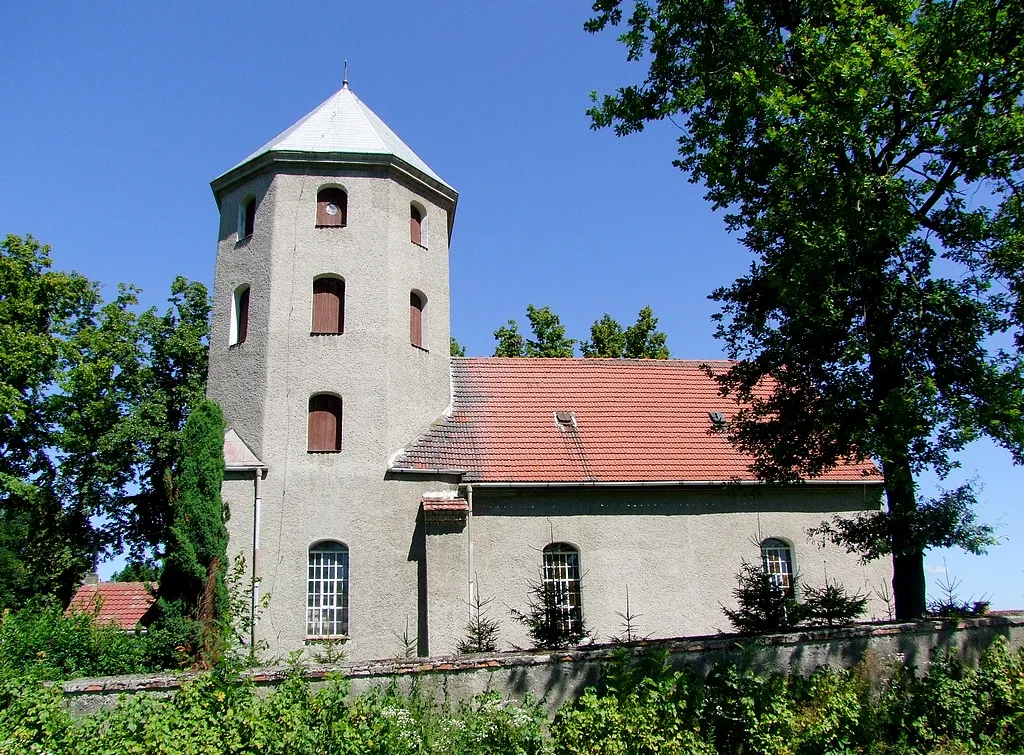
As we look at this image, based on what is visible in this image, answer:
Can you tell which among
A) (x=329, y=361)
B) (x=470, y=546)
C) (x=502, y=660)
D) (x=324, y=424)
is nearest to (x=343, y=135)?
(x=329, y=361)

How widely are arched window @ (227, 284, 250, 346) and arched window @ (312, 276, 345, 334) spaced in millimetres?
1582

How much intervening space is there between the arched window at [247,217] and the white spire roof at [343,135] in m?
0.89

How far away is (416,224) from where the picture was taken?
20031 mm

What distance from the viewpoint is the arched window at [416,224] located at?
1978 cm

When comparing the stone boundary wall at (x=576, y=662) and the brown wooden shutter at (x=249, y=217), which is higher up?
Result: the brown wooden shutter at (x=249, y=217)

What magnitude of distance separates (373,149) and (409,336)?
455cm

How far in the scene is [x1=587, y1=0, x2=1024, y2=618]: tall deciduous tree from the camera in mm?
11234

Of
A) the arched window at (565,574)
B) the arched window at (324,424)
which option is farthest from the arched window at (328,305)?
the arched window at (565,574)

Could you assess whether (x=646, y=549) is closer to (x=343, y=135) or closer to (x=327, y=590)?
(x=327, y=590)

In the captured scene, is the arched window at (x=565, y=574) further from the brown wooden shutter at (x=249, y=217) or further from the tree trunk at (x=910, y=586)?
the brown wooden shutter at (x=249, y=217)

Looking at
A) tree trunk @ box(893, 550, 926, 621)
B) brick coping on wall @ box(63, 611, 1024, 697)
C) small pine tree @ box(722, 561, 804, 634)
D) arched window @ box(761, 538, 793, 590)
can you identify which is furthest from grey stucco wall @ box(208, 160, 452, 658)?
tree trunk @ box(893, 550, 926, 621)

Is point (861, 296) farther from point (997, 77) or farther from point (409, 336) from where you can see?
point (409, 336)

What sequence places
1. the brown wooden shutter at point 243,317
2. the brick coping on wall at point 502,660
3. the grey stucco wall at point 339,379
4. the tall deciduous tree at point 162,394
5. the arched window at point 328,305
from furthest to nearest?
the tall deciduous tree at point 162,394, the brown wooden shutter at point 243,317, the arched window at point 328,305, the grey stucco wall at point 339,379, the brick coping on wall at point 502,660

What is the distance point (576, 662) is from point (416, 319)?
Answer: 10763 millimetres
